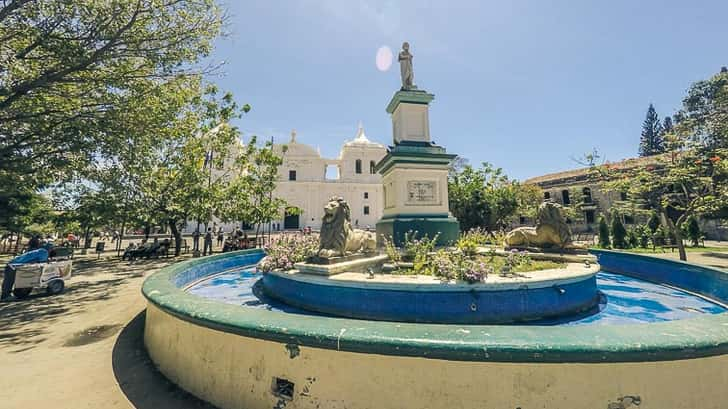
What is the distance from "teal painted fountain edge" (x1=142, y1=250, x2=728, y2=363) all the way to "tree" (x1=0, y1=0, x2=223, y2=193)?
10.2m

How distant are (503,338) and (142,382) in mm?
3876

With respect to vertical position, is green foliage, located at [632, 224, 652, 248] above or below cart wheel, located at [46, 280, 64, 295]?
above

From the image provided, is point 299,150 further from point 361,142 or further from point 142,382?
point 142,382

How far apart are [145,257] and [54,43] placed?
13022 millimetres

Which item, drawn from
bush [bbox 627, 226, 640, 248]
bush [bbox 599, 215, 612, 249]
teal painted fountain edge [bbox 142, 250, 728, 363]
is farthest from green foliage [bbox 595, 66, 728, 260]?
teal painted fountain edge [bbox 142, 250, 728, 363]

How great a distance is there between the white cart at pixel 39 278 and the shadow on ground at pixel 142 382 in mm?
5473

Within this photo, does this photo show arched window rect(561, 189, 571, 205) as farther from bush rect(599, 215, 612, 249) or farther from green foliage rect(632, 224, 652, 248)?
bush rect(599, 215, 612, 249)

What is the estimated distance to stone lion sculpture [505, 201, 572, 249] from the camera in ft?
22.5

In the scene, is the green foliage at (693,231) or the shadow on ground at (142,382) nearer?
the shadow on ground at (142,382)

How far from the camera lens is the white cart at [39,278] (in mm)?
7707

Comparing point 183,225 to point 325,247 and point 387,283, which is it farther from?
point 387,283

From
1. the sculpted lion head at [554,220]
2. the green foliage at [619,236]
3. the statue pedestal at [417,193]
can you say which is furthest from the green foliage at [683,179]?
the statue pedestal at [417,193]

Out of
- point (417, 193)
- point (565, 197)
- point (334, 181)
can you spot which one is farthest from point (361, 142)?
point (417, 193)

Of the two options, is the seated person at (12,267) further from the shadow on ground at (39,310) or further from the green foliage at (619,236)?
the green foliage at (619,236)
